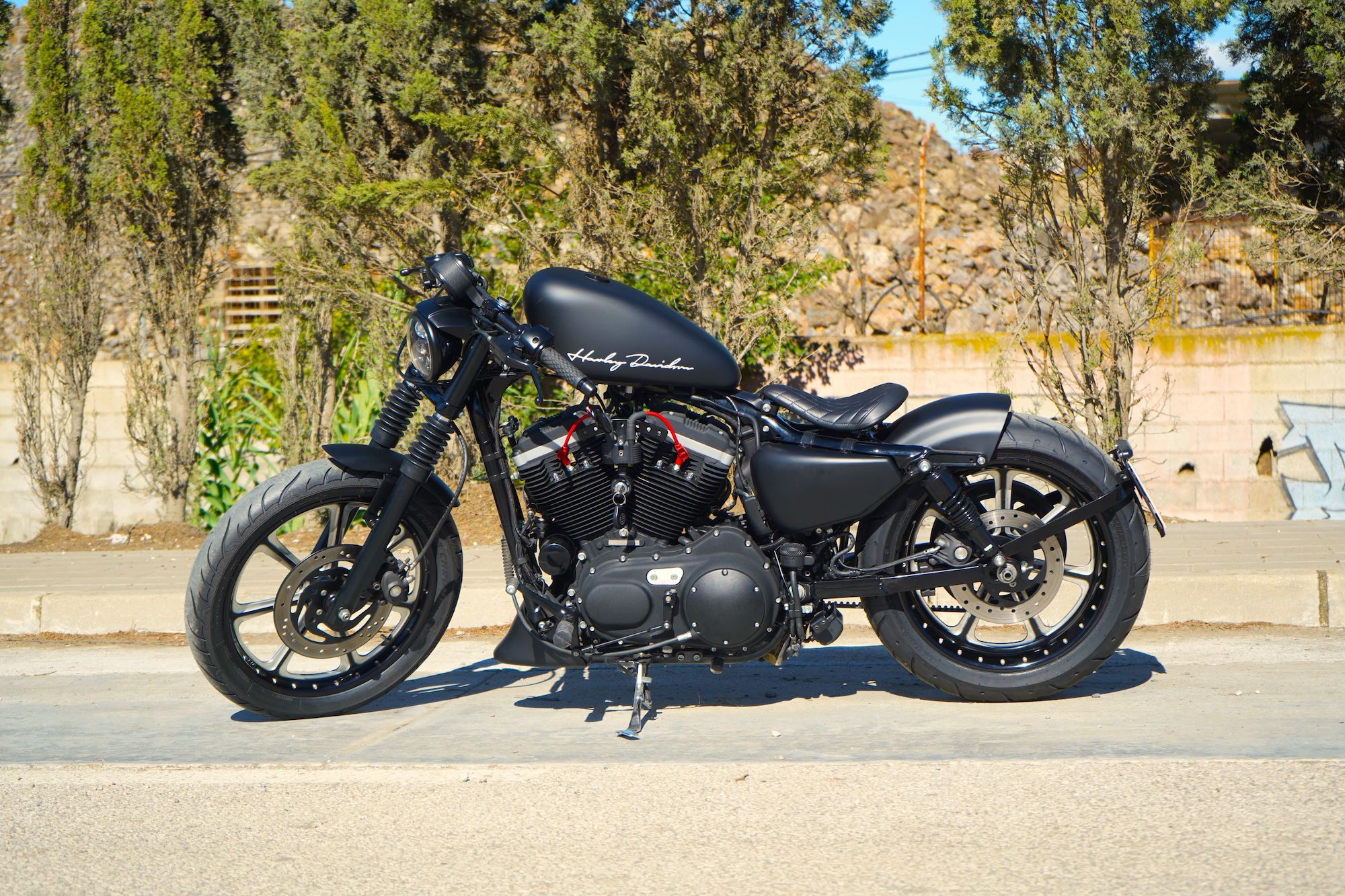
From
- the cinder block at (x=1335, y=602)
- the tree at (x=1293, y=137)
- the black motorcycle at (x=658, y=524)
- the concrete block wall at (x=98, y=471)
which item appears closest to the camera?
the black motorcycle at (x=658, y=524)

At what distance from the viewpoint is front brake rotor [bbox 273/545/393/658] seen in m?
4.12

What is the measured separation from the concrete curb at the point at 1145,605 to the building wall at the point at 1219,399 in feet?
11.8

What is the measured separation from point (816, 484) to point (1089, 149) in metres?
5.65

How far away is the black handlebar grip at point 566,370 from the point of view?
382cm

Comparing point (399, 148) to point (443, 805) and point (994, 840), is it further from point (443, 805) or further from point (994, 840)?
point (994, 840)

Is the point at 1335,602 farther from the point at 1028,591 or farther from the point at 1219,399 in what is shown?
the point at 1219,399

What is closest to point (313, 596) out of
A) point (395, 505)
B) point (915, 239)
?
point (395, 505)

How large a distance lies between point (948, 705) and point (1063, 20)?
5.87 m

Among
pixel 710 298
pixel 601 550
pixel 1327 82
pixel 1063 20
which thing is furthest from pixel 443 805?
pixel 1327 82

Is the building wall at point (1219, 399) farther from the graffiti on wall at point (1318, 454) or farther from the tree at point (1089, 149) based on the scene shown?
the tree at point (1089, 149)

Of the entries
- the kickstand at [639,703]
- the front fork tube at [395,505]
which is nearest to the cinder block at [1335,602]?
the kickstand at [639,703]

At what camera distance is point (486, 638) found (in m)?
5.98

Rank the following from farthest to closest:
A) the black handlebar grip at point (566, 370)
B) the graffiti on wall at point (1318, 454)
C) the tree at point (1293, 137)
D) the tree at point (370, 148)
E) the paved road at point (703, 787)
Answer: the tree at point (1293, 137) < the graffiti on wall at point (1318, 454) < the tree at point (370, 148) < the black handlebar grip at point (566, 370) < the paved road at point (703, 787)

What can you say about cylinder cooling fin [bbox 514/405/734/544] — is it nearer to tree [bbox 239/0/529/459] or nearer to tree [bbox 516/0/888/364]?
tree [bbox 516/0/888/364]
